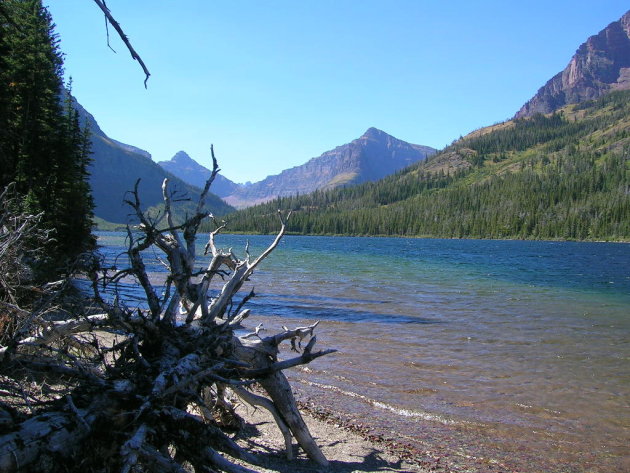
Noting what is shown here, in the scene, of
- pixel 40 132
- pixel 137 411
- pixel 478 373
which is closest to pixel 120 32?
pixel 137 411

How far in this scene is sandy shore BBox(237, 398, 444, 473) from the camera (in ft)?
21.8

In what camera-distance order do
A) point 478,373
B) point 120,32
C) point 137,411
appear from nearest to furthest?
point 120,32, point 137,411, point 478,373

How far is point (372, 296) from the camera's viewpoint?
2722 centimetres

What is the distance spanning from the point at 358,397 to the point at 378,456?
2967 mm

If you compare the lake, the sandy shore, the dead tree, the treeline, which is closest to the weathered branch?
the dead tree

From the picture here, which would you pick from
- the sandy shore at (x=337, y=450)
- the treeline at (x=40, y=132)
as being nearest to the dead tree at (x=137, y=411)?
the sandy shore at (x=337, y=450)

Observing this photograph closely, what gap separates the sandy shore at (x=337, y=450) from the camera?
6.63 metres

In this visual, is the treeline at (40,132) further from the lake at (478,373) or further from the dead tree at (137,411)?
the dead tree at (137,411)

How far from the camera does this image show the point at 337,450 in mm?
7414

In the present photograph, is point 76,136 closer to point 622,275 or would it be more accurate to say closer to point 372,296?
point 372,296

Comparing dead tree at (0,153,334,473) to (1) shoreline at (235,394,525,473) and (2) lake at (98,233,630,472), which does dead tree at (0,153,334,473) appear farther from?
(2) lake at (98,233,630,472)

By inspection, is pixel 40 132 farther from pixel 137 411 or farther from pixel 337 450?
pixel 137 411

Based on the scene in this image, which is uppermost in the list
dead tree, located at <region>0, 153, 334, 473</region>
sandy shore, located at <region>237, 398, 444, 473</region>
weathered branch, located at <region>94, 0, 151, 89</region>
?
weathered branch, located at <region>94, 0, 151, 89</region>

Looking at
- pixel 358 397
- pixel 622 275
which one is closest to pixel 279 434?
pixel 358 397
